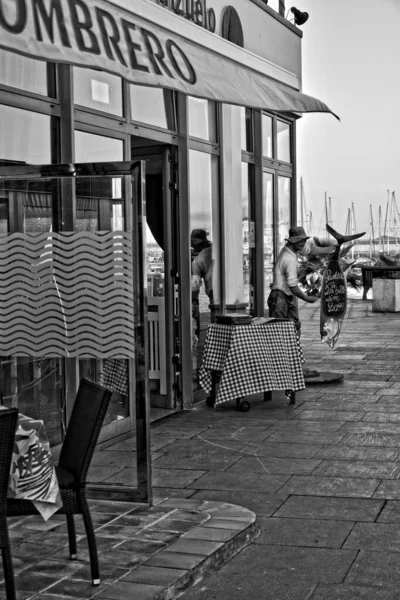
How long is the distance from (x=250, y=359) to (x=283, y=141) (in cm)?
476

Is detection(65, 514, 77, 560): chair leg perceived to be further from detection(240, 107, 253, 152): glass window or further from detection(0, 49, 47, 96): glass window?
detection(240, 107, 253, 152): glass window

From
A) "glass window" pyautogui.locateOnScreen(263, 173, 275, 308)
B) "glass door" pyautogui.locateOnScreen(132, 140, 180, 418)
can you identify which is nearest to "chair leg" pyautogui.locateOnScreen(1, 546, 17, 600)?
"glass door" pyautogui.locateOnScreen(132, 140, 180, 418)

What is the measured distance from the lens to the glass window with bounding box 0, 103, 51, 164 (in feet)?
23.0

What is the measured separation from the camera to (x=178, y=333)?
32.5 ft

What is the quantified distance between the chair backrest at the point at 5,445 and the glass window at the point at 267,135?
8.95 m

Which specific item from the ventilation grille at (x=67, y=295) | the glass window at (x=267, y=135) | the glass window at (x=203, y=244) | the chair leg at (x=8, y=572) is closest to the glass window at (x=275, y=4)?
the glass window at (x=267, y=135)

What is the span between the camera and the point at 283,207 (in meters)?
13.4

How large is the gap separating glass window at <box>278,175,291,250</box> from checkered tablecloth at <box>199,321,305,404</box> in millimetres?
3543

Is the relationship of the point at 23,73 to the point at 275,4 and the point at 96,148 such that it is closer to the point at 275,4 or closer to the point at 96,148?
the point at 96,148

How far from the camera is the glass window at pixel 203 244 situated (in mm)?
10227

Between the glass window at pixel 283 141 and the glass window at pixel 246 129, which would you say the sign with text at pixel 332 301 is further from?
the glass window at pixel 283 141

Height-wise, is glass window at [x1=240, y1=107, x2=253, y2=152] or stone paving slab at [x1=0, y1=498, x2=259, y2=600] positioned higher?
glass window at [x1=240, y1=107, x2=253, y2=152]

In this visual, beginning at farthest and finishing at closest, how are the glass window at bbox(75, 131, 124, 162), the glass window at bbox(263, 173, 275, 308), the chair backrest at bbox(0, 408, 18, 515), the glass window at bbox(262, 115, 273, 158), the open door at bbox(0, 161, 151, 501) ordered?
1. the glass window at bbox(263, 173, 275, 308)
2. the glass window at bbox(262, 115, 273, 158)
3. the glass window at bbox(75, 131, 124, 162)
4. the open door at bbox(0, 161, 151, 501)
5. the chair backrest at bbox(0, 408, 18, 515)

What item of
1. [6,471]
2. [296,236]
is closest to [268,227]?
[296,236]
